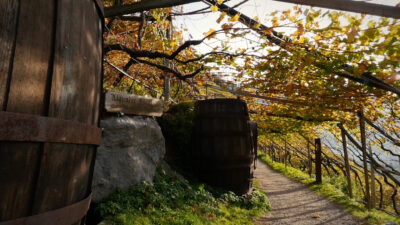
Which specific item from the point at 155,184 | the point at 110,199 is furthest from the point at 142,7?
the point at 155,184

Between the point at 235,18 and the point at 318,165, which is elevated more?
the point at 235,18

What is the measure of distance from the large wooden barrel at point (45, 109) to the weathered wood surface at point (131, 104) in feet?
6.89

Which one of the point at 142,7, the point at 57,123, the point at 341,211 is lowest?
the point at 341,211

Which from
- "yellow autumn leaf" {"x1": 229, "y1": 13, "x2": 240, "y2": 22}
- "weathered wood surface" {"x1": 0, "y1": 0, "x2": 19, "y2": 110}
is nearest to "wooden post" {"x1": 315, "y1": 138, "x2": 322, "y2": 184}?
"yellow autumn leaf" {"x1": 229, "y1": 13, "x2": 240, "y2": 22}

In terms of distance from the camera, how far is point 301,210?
19.8 ft

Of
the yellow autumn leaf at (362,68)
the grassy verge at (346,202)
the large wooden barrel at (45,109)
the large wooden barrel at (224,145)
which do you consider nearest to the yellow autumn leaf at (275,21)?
the yellow autumn leaf at (362,68)

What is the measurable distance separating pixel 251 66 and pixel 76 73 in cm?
456

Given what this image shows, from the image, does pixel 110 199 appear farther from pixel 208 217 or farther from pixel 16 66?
pixel 16 66

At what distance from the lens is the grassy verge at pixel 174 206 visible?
3.11m

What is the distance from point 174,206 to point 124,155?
1091mm

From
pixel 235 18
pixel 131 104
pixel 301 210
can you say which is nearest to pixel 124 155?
pixel 131 104

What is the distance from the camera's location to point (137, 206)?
3377 millimetres

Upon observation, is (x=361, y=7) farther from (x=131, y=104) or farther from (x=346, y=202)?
(x=346, y=202)

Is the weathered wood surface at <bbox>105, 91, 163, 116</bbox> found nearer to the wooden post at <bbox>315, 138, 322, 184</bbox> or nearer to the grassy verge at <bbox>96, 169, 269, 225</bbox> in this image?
the grassy verge at <bbox>96, 169, 269, 225</bbox>
